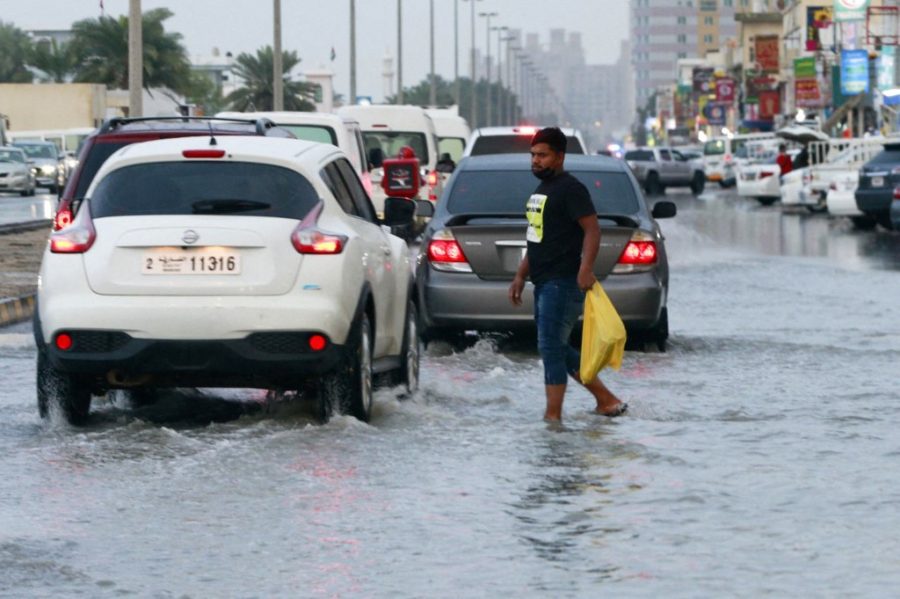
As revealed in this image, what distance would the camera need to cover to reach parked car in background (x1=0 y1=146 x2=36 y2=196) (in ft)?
208

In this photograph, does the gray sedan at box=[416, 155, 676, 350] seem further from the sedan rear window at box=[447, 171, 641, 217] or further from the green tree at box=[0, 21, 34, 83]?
the green tree at box=[0, 21, 34, 83]

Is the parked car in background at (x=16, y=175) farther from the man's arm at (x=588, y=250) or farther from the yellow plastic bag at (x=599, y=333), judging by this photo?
the man's arm at (x=588, y=250)

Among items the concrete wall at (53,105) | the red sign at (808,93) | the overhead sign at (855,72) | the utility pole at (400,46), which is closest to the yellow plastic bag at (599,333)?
the overhead sign at (855,72)

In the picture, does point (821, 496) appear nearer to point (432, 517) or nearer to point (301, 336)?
point (432, 517)

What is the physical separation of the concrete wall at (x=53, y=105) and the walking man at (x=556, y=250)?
82.4 m

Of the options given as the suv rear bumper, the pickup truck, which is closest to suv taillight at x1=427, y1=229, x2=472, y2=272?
the suv rear bumper

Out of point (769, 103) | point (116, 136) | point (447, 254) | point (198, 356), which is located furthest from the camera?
point (769, 103)

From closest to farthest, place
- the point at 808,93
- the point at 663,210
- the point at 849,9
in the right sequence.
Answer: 1. the point at 663,210
2. the point at 849,9
3. the point at 808,93

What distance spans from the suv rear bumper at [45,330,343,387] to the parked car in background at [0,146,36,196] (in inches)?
2131

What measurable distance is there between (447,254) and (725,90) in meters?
131

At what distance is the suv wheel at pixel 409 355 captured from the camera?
1212 cm

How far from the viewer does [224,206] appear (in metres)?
10.6

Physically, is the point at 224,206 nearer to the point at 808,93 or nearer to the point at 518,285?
the point at 518,285

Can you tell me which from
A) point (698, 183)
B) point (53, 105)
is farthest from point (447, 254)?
point (53, 105)
